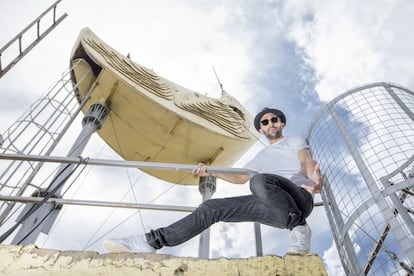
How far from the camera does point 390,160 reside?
2.61m

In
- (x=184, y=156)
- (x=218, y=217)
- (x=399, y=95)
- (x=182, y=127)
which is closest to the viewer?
(x=218, y=217)

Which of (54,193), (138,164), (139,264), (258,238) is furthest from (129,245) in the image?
(54,193)

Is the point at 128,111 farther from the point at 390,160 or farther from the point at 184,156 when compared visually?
the point at 390,160

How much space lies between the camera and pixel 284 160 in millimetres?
2494

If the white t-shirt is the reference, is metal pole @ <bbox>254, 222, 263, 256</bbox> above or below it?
below

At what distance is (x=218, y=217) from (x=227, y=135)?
595 cm

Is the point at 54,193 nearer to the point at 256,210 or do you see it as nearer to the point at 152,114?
the point at 256,210

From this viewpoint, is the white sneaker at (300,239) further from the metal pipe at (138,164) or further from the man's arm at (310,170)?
the metal pipe at (138,164)

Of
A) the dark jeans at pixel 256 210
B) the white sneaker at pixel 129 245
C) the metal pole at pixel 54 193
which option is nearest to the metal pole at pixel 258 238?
the dark jeans at pixel 256 210

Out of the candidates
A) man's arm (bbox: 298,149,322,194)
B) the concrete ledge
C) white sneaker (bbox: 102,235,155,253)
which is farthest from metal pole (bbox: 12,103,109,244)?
man's arm (bbox: 298,149,322,194)

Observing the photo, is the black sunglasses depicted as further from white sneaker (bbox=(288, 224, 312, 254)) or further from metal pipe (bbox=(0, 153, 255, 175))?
white sneaker (bbox=(288, 224, 312, 254))

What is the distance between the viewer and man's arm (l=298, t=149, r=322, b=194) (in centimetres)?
Result: 226

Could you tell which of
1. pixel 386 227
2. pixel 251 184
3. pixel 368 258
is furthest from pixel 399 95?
pixel 251 184

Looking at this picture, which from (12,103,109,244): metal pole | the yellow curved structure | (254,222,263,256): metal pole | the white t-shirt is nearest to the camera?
(254,222,263,256): metal pole
